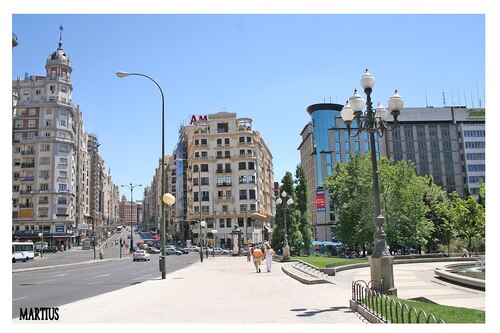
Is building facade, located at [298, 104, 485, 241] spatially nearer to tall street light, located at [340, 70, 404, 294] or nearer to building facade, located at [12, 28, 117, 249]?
building facade, located at [12, 28, 117, 249]

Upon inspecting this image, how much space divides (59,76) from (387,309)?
3639 inches

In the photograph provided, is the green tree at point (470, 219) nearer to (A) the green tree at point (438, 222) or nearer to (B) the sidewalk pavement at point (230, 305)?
(A) the green tree at point (438, 222)

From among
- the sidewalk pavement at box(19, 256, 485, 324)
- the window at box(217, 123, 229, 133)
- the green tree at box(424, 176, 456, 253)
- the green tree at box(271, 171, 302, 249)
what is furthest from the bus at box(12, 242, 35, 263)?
the green tree at box(424, 176, 456, 253)

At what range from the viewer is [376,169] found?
38.3 feet

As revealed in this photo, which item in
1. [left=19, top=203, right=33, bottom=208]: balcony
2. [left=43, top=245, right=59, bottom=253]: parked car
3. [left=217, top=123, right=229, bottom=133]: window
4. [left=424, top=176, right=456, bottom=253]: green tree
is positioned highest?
[left=217, top=123, right=229, bottom=133]: window

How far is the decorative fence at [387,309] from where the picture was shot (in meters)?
7.10

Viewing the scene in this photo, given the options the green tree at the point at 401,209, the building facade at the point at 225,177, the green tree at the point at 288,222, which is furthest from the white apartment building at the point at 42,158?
the green tree at the point at 401,209

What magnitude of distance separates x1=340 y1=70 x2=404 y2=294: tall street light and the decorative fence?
118 centimetres

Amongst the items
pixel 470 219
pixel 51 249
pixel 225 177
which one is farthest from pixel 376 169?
pixel 51 249

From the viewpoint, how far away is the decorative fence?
23.3 feet

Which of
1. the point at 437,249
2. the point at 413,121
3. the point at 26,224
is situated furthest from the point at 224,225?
the point at 413,121

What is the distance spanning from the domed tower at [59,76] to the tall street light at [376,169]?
85729 mm

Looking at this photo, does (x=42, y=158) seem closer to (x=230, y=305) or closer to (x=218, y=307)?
(x=230, y=305)

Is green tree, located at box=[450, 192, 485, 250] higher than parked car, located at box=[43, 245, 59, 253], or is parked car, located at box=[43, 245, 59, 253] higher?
green tree, located at box=[450, 192, 485, 250]
